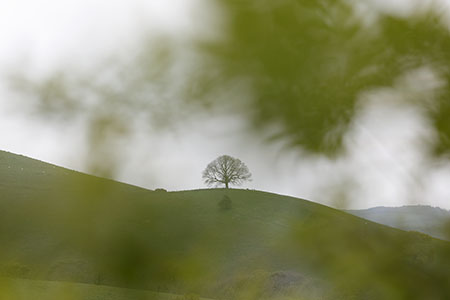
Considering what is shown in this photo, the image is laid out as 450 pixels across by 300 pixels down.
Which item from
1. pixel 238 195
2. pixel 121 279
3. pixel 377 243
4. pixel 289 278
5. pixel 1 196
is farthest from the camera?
pixel 238 195

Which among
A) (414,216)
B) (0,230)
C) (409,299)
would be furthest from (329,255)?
(0,230)

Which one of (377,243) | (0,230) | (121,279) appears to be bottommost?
(121,279)

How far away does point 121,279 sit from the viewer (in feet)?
7.53

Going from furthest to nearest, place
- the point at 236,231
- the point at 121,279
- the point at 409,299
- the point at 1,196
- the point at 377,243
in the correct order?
the point at 236,231 → the point at 1,196 → the point at 377,243 → the point at 121,279 → the point at 409,299

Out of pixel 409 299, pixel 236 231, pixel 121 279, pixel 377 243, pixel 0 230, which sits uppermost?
pixel 236 231

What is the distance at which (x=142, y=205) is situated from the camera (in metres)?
3.07

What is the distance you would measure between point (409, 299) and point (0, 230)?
253 cm

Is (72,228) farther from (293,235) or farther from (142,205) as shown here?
(293,235)

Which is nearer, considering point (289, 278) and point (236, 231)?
point (289, 278)

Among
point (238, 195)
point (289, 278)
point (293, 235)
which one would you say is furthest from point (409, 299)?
point (238, 195)

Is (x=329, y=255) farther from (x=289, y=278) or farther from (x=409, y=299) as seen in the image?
(x=289, y=278)

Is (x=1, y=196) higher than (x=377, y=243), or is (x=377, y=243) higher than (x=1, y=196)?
(x=1, y=196)

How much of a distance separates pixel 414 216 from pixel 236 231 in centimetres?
3021

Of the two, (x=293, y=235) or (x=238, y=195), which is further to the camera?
(x=238, y=195)
